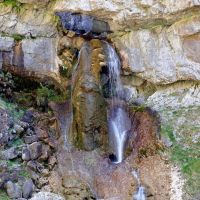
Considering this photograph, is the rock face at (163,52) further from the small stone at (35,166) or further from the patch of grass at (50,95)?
the small stone at (35,166)

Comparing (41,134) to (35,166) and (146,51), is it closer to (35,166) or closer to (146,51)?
(35,166)

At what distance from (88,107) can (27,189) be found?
3367 millimetres

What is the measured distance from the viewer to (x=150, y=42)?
13.2 meters

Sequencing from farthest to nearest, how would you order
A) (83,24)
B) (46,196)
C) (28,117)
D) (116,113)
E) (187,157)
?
(83,24)
(116,113)
(28,117)
(187,157)
(46,196)

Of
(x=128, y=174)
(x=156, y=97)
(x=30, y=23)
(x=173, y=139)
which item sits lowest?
(x=128, y=174)

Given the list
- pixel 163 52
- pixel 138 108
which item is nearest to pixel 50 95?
pixel 138 108

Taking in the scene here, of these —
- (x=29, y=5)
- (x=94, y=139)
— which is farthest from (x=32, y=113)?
(x=29, y=5)

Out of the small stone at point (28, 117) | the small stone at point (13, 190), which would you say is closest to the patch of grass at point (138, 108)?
the small stone at point (28, 117)

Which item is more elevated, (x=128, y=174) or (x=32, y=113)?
(x=32, y=113)

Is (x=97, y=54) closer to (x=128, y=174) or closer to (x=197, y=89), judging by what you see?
(x=197, y=89)

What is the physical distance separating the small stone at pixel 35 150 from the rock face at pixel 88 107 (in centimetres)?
130

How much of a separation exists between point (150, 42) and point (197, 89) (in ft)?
6.57

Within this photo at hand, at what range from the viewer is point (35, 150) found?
11469 mm

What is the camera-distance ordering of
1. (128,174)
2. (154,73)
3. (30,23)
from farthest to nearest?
(30,23)
(154,73)
(128,174)
